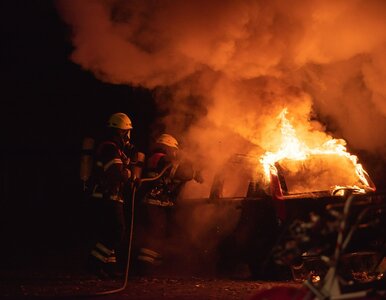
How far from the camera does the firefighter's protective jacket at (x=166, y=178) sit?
7.89m

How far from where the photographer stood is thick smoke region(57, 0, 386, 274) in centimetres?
848

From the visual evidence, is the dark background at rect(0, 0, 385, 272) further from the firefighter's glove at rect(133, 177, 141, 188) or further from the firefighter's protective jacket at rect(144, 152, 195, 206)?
the firefighter's glove at rect(133, 177, 141, 188)

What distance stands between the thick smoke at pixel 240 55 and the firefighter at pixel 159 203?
65cm

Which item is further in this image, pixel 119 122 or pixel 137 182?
pixel 119 122

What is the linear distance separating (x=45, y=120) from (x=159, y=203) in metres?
6.61

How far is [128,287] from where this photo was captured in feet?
23.2

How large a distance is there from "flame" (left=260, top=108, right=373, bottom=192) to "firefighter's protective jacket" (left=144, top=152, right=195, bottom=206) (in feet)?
4.14

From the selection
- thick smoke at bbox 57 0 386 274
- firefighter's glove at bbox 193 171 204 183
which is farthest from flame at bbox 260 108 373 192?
firefighter's glove at bbox 193 171 204 183

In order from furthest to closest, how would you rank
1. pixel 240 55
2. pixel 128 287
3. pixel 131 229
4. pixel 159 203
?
pixel 240 55
pixel 159 203
pixel 131 229
pixel 128 287

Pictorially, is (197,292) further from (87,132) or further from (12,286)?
(87,132)

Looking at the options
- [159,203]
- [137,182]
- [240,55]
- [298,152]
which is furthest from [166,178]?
[240,55]

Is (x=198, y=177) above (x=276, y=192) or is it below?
above

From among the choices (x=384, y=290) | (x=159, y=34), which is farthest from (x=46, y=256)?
(x=384, y=290)

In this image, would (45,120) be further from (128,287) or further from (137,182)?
(128,287)
